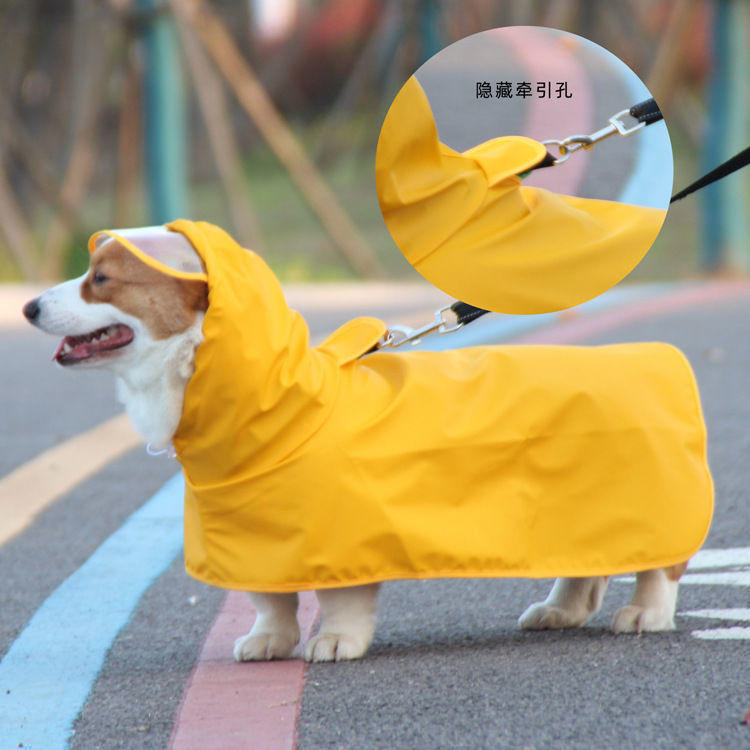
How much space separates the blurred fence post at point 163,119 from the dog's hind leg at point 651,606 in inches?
428

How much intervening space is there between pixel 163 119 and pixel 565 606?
37.1ft

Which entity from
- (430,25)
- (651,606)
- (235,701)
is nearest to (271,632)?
(235,701)

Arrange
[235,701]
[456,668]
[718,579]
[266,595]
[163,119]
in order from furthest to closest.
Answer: [163,119], [718,579], [266,595], [456,668], [235,701]

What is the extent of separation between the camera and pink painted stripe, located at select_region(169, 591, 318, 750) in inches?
94.6

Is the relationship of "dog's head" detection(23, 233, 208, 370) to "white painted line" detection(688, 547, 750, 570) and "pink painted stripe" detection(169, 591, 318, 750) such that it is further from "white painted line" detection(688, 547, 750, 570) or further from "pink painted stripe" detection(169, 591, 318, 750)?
"white painted line" detection(688, 547, 750, 570)

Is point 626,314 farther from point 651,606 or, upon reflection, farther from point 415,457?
point 415,457

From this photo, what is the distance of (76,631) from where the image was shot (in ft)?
10.5

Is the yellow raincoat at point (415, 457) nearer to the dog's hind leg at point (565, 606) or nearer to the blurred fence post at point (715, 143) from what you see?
the dog's hind leg at point (565, 606)

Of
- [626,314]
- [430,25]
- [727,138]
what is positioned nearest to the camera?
[626,314]

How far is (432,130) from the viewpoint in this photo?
279cm

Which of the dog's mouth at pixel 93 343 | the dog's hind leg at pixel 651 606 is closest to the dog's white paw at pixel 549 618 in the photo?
the dog's hind leg at pixel 651 606

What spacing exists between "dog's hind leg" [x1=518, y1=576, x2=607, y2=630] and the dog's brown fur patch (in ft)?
3.57

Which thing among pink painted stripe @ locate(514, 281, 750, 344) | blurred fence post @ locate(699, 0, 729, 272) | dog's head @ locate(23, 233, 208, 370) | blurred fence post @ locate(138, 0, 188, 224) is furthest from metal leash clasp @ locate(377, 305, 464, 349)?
blurred fence post @ locate(699, 0, 729, 272)

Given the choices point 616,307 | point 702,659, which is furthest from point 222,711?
point 616,307
